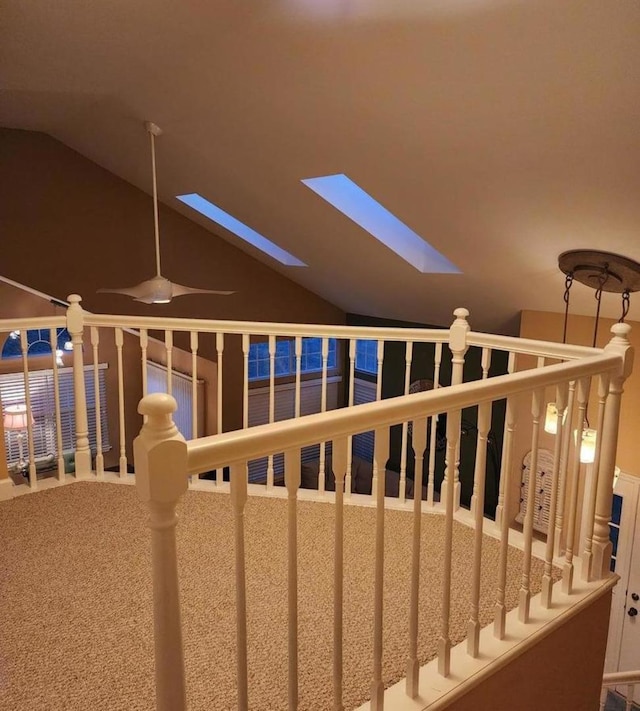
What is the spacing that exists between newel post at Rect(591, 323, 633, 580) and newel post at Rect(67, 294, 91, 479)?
7.48ft

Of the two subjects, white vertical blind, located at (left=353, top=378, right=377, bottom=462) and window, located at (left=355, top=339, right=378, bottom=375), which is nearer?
white vertical blind, located at (left=353, top=378, right=377, bottom=462)

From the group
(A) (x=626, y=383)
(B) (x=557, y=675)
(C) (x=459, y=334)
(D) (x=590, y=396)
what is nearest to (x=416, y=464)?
(B) (x=557, y=675)

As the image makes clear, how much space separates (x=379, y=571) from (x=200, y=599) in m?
0.89

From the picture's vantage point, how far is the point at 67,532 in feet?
8.05

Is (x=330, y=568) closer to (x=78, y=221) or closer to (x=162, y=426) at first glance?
(x=162, y=426)

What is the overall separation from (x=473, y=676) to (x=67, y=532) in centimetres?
172

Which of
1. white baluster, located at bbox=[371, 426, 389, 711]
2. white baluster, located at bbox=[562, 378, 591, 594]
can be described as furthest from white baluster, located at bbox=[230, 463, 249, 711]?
white baluster, located at bbox=[562, 378, 591, 594]

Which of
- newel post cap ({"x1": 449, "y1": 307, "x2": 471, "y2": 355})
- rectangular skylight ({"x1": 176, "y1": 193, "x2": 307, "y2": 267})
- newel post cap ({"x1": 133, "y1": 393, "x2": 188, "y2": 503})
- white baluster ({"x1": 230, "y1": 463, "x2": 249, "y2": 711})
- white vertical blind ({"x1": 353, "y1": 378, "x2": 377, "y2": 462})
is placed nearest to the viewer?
newel post cap ({"x1": 133, "y1": 393, "x2": 188, "y2": 503})

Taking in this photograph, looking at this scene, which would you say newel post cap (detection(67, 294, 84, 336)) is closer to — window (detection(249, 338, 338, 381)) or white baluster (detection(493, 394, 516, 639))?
white baluster (detection(493, 394, 516, 639))

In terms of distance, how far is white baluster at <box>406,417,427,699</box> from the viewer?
139 cm

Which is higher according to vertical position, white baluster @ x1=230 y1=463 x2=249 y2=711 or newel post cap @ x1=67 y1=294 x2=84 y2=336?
newel post cap @ x1=67 y1=294 x2=84 y2=336

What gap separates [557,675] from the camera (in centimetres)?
194

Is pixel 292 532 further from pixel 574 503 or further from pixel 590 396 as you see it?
pixel 590 396

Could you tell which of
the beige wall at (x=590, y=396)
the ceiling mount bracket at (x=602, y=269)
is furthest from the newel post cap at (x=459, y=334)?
the beige wall at (x=590, y=396)
